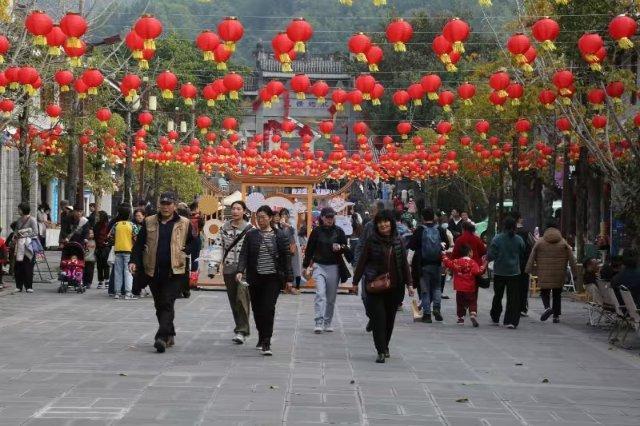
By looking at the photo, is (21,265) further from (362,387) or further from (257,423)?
(257,423)

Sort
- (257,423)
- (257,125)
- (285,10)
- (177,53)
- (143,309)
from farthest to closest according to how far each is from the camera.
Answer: (285,10), (257,125), (177,53), (143,309), (257,423)

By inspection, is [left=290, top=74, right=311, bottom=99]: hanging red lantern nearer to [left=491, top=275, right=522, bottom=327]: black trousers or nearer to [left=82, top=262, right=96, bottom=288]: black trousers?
[left=82, top=262, right=96, bottom=288]: black trousers

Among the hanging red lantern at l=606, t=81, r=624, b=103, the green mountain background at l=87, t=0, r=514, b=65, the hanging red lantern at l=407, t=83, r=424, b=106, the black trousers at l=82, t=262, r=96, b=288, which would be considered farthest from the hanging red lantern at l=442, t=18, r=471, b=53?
the green mountain background at l=87, t=0, r=514, b=65

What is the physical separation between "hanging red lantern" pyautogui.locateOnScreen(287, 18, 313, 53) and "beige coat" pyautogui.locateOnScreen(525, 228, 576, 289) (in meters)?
5.10

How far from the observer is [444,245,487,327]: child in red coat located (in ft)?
66.7

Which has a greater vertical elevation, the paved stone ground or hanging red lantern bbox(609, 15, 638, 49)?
hanging red lantern bbox(609, 15, 638, 49)

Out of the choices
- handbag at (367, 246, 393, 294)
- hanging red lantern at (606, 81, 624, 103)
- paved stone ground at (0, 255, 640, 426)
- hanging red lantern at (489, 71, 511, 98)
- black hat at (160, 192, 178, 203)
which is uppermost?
hanging red lantern at (489, 71, 511, 98)

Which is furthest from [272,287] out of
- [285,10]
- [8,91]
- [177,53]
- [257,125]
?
[285,10]

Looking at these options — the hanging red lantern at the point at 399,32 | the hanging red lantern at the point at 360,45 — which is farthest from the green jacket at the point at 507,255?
the hanging red lantern at the point at 360,45

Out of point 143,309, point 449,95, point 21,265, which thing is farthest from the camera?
point 449,95

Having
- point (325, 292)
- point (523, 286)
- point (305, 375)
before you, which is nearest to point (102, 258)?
point (325, 292)

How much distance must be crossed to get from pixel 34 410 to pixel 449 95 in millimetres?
20232

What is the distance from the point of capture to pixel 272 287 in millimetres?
15281

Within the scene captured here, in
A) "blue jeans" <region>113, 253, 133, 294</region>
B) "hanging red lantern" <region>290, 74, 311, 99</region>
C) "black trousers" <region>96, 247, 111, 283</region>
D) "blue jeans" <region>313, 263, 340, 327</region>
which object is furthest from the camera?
"black trousers" <region>96, 247, 111, 283</region>
